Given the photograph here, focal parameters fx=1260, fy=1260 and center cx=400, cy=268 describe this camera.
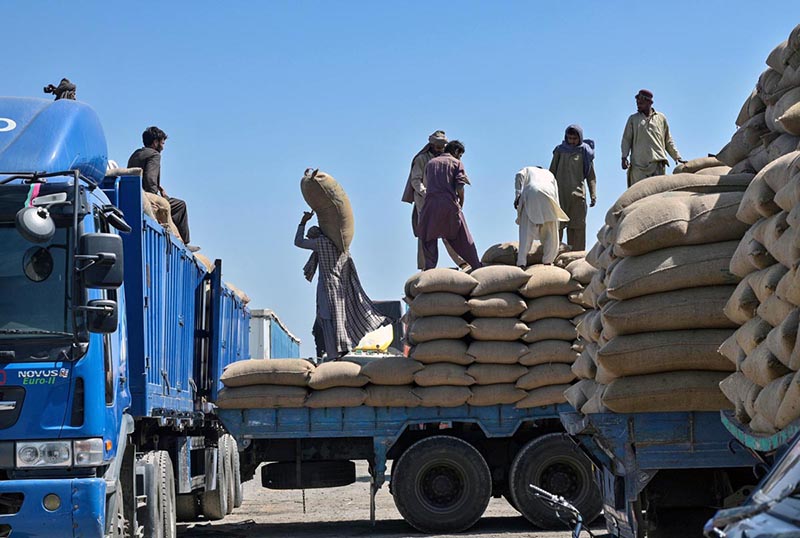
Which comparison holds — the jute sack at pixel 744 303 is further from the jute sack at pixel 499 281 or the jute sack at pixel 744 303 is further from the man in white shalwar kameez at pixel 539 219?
the man in white shalwar kameez at pixel 539 219

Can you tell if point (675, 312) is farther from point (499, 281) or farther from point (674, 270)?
point (499, 281)

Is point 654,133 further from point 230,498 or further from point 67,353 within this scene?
point 67,353

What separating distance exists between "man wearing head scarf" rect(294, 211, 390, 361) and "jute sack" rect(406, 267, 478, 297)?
1382 mm

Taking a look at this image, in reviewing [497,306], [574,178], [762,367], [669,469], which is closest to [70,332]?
[669,469]

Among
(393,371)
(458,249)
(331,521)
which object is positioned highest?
(458,249)

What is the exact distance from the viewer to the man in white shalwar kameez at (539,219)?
1296cm

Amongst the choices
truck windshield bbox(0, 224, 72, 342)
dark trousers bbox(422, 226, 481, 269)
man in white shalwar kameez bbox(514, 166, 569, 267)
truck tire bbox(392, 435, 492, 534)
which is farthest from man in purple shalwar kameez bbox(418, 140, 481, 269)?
truck windshield bbox(0, 224, 72, 342)

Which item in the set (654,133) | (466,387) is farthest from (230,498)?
(654,133)

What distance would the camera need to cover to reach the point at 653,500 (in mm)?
7996

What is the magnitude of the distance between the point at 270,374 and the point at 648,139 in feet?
16.9

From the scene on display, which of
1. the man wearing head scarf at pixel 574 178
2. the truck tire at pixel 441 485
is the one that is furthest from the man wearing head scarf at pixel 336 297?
the man wearing head scarf at pixel 574 178

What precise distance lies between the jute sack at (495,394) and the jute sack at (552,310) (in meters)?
0.71

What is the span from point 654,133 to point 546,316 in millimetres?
3145

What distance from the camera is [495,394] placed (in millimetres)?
12383
